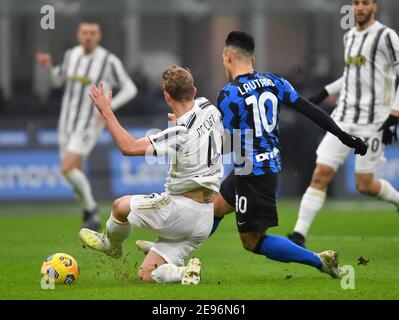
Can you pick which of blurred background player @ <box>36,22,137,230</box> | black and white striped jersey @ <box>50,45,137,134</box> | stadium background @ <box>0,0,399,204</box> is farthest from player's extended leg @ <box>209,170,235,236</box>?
stadium background @ <box>0,0,399,204</box>

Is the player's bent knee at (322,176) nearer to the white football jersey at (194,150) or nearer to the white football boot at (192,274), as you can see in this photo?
the white football jersey at (194,150)

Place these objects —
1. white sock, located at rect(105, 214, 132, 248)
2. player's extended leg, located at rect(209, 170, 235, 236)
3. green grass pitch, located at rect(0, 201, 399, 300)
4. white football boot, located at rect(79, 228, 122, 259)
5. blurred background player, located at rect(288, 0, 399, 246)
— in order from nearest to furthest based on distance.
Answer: green grass pitch, located at rect(0, 201, 399, 300) < white sock, located at rect(105, 214, 132, 248) < white football boot, located at rect(79, 228, 122, 259) < player's extended leg, located at rect(209, 170, 235, 236) < blurred background player, located at rect(288, 0, 399, 246)

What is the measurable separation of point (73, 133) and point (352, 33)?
438 centimetres

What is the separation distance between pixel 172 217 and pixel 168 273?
0.40 meters

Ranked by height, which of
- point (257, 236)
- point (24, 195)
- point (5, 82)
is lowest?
point (24, 195)

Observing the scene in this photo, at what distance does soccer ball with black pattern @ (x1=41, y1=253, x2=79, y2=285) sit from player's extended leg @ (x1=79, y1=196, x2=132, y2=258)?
254 millimetres

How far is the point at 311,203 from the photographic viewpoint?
412 inches

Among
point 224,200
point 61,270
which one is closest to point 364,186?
point 224,200

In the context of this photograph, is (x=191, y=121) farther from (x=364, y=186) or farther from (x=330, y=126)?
(x=364, y=186)

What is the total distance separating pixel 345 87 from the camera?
1094 centimetres

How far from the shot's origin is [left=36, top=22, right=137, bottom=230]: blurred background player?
13.5 meters

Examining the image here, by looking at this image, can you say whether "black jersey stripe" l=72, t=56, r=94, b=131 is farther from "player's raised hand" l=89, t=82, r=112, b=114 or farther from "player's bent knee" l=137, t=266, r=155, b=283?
"player's raised hand" l=89, t=82, r=112, b=114
